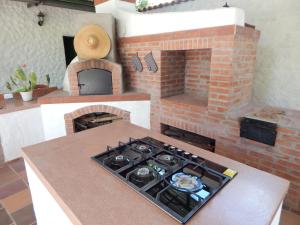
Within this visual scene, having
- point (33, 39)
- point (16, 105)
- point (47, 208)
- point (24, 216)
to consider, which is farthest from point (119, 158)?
point (33, 39)

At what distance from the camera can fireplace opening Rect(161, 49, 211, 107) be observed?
103 inches

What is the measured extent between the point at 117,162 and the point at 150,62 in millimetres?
1805

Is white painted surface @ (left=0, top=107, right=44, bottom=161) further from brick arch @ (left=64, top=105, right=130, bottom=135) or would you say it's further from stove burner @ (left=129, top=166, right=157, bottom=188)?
stove burner @ (left=129, top=166, right=157, bottom=188)

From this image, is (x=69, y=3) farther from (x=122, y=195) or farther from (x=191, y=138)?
(x=122, y=195)

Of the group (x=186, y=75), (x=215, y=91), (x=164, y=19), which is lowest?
(x=215, y=91)

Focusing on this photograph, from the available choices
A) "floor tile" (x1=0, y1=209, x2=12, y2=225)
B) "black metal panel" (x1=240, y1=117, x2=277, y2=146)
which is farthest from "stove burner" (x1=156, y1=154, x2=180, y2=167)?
"floor tile" (x1=0, y1=209, x2=12, y2=225)

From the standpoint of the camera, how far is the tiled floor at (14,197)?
5.90 feet

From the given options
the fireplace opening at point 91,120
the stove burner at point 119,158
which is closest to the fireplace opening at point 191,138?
the fireplace opening at point 91,120

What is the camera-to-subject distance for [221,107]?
209cm

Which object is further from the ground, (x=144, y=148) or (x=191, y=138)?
(x=144, y=148)

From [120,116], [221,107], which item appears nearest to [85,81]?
[120,116]

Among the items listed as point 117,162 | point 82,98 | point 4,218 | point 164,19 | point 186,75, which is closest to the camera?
point 117,162

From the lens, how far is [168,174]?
92 centimetres

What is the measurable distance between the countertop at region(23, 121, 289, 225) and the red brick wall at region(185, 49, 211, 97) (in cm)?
169
